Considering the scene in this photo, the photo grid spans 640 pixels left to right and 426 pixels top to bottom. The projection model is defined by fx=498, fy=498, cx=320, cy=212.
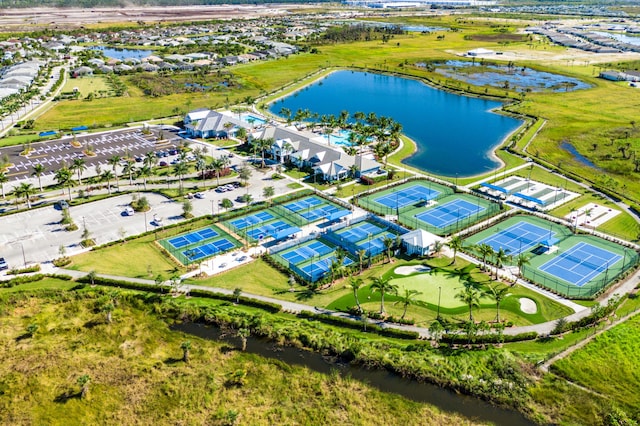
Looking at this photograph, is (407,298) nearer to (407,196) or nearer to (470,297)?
(470,297)

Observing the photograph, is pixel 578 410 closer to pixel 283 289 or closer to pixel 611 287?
pixel 611 287

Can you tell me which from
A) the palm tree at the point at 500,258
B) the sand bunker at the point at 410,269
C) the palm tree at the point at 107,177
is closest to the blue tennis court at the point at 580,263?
the palm tree at the point at 500,258

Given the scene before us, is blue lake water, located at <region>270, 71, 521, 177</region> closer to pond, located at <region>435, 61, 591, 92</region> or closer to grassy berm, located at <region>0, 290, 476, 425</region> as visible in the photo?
pond, located at <region>435, 61, 591, 92</region>

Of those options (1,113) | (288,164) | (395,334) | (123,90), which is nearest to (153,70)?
(123,90)

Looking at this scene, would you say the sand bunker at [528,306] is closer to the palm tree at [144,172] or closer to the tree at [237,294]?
the tree at [237,294]

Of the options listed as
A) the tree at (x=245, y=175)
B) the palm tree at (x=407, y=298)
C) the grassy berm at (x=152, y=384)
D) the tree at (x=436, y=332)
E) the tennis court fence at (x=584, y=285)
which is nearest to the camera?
the grassy berm at (x=152, y=384)
